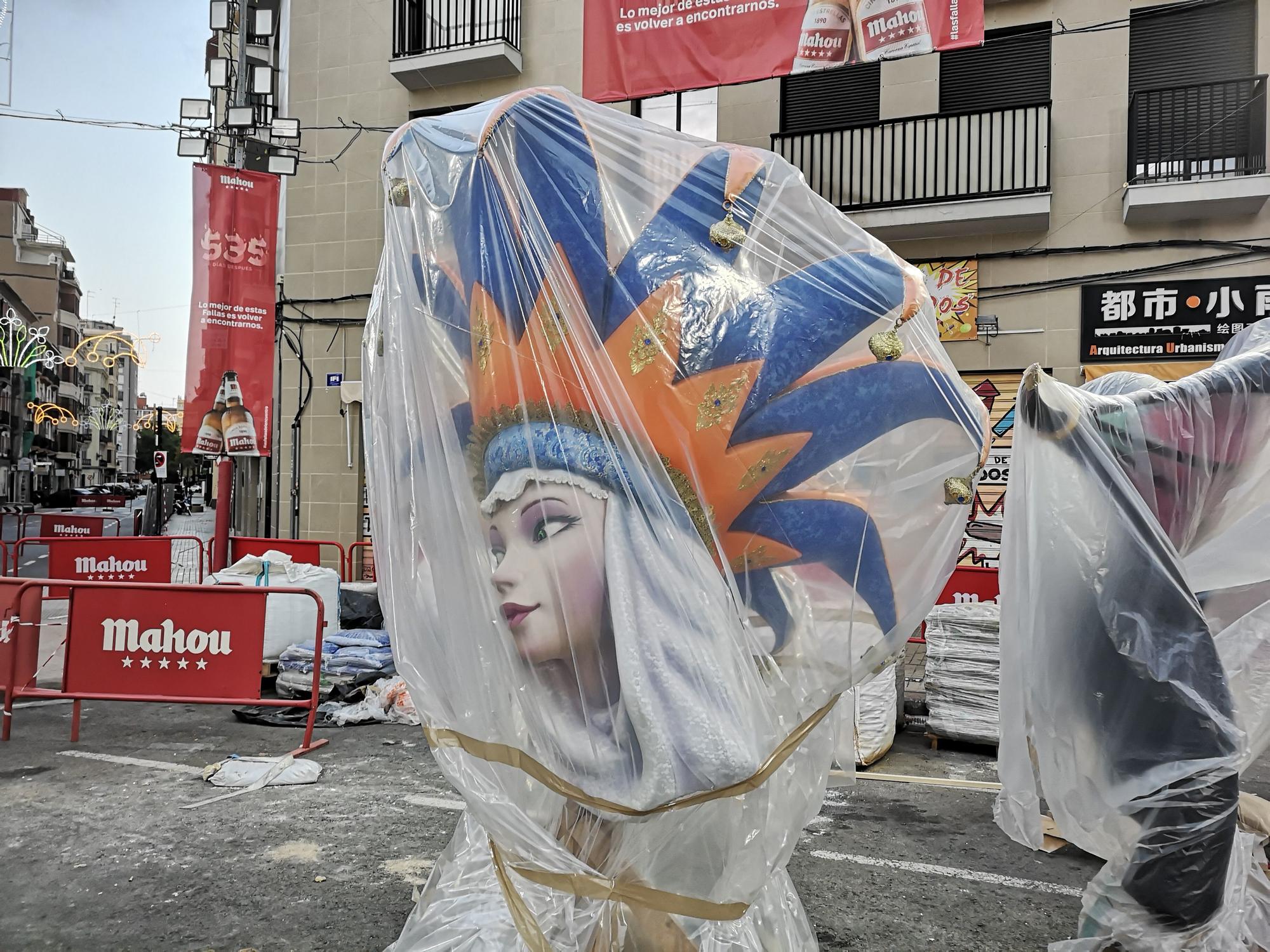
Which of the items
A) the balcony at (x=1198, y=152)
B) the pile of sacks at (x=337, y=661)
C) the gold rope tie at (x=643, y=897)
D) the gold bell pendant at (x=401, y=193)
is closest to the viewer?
the gold rope tie at (x=643, y=897)

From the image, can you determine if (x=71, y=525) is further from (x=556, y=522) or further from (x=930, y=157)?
(x=556, y=522)

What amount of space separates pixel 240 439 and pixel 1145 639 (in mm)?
8586

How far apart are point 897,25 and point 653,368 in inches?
311

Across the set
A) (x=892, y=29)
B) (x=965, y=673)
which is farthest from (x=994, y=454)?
(x=965, y=673)

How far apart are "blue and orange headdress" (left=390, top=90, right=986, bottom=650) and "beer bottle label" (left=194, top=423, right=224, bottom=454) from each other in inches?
322

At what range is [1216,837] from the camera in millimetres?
2557

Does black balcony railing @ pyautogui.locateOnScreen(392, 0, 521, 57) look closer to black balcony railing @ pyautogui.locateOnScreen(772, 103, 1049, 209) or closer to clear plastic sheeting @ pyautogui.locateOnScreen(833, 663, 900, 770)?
black balcony railing @ pyautogui.locateOnScreen(772, 103, 1049, 209)

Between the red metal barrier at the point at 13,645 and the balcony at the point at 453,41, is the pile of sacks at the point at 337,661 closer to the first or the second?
the red metal barrier at the point at 13,645

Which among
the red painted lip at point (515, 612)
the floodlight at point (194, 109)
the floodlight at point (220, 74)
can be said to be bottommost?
the red painted lip at point (515, 612)

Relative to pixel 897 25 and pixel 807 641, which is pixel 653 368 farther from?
pixel 897 25

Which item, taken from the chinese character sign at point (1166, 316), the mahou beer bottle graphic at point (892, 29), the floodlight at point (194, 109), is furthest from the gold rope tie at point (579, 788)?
the floodlight at point (194, 109)

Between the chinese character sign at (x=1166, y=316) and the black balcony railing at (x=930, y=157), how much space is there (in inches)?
55.9

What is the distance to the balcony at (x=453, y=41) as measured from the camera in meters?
11.6

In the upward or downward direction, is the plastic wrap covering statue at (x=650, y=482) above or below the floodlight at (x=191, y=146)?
below
